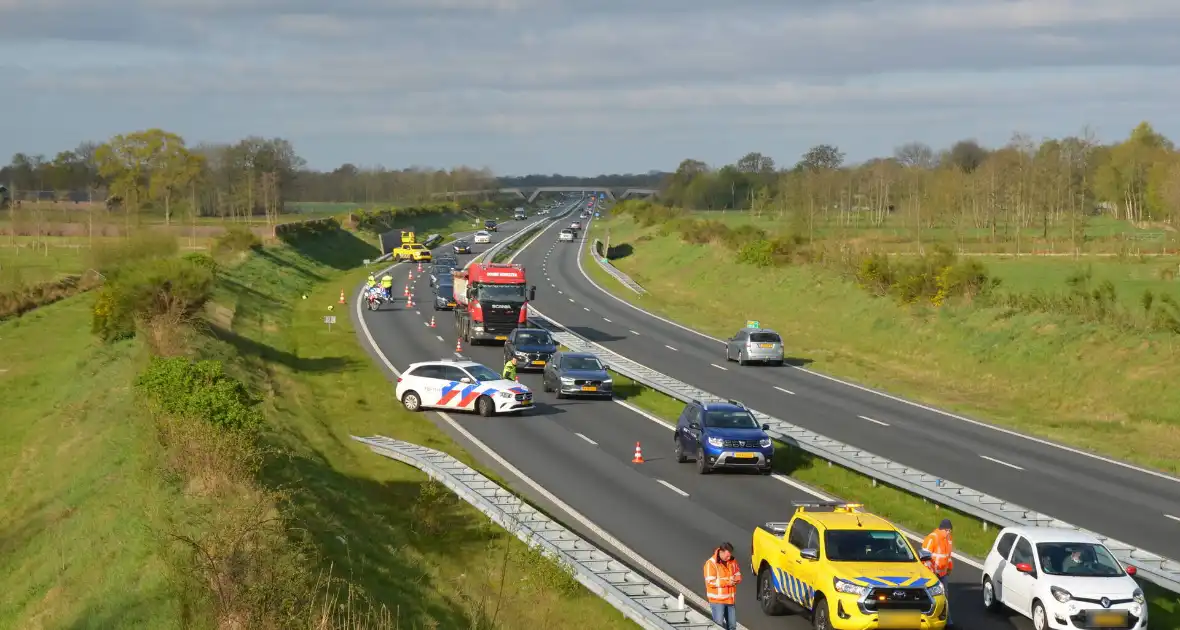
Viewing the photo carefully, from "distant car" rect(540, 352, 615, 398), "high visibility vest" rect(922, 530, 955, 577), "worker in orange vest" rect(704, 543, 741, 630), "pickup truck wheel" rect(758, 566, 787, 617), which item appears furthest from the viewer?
"distant car" rect(540, 352, 615, 398)

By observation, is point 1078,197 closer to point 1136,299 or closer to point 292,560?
point 1136,299

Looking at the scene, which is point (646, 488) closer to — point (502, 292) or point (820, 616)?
point (820, 616)

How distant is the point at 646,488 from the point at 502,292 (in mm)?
23348

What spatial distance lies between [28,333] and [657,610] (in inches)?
1651

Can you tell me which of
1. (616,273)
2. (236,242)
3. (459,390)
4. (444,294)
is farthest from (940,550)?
(616,273)

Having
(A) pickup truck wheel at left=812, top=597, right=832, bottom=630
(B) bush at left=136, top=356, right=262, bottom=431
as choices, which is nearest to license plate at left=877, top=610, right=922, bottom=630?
(A) pickup truck wheel at left=812, top=597, right=832, bottom=630

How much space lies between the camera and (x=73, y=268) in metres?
71.4

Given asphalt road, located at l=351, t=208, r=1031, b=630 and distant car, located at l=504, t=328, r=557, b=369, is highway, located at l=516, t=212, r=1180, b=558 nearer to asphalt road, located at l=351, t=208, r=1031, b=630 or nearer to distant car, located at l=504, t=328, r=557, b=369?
distant car, located at l=504, t=328, r=557, b=369

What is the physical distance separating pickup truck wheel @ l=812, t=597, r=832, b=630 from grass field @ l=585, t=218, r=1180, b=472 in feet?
59.3

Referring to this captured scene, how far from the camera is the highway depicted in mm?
25125

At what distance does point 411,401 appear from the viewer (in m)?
36.0

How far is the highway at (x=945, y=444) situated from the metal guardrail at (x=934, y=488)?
3.69 ft

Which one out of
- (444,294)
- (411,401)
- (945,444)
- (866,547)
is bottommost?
(945,444)

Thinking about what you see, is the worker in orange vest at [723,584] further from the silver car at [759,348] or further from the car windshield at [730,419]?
the silver car at [759,348]
